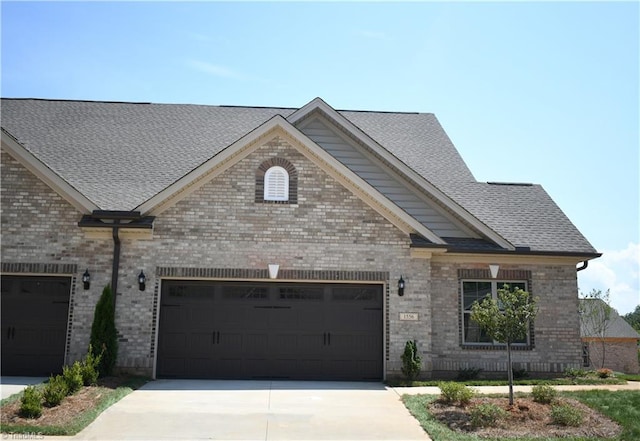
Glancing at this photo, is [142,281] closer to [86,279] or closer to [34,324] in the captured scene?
[86,279]

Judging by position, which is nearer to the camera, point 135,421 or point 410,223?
point 135,421

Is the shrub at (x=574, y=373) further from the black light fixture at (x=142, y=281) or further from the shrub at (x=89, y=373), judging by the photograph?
the shrub at (x=89, y=373)

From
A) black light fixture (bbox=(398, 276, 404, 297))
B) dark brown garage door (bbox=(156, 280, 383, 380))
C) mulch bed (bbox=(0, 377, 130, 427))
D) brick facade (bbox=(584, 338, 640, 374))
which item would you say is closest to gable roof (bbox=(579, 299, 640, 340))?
brick facade (bbox=(584, 338, 640, 374))

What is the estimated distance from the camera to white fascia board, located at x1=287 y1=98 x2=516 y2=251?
15.4m

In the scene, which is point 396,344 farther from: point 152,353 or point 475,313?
point 152,353

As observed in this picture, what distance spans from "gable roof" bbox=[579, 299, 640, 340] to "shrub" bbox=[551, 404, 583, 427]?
20.5 m

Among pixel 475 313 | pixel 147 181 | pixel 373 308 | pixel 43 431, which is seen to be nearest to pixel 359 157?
pixel 373 308

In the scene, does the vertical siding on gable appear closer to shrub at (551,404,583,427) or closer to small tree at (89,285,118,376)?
shrub at (551,404,583,427)

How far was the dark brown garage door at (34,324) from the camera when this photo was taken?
13.8 m

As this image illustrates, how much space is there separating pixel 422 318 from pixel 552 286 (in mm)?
3843

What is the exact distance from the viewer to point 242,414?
32.5 feet

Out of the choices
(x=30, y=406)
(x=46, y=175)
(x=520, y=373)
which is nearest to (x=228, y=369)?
(x=30, y=406)

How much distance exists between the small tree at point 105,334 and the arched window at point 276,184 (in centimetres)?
435

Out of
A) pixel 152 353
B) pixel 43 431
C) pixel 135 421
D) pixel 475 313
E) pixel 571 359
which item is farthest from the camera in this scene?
pixel 571 359
